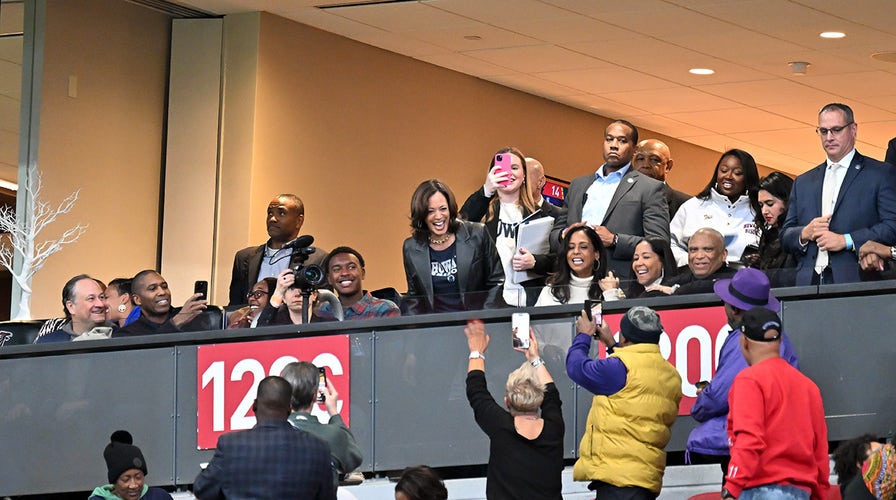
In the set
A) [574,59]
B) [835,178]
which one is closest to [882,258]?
[835,178]

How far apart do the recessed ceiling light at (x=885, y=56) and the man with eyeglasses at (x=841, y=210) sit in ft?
20.2

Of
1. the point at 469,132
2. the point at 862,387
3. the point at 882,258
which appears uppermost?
the point at 469,132

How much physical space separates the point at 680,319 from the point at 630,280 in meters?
0.43

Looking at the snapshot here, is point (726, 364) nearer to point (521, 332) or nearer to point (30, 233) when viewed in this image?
point (521, 332)

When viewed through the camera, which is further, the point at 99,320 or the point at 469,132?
the point at 469,132

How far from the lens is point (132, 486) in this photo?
8883 mm

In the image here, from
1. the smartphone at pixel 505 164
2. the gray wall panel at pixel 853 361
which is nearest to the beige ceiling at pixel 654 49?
the smartphone at pixel 505 164

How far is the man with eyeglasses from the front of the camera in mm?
8758

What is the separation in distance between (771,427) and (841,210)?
2376 millimetres

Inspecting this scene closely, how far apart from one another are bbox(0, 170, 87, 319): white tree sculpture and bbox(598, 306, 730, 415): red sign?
6241mm

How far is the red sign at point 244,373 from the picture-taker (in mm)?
9703

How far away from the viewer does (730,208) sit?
10516 mm

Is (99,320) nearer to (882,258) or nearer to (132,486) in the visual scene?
(132,486)

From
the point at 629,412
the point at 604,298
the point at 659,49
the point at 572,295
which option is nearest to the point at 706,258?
the point at 604,298
